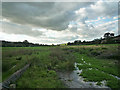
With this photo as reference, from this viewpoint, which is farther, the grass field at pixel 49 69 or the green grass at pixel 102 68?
the green grass at pixel 102 68

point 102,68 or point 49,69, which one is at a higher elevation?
point 102,68

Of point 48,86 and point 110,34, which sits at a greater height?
point 110,34

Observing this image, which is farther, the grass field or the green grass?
the green grass

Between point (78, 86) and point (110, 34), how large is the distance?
393ft

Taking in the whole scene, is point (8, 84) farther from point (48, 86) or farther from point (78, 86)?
point (78, 86)

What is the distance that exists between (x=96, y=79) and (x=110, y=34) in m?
117

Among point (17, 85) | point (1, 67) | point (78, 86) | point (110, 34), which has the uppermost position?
point (110, 34)

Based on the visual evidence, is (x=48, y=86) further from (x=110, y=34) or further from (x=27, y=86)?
(x=110, y=34)

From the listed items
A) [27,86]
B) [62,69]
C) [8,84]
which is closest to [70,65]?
[62,69]

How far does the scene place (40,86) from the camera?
23.0 ft

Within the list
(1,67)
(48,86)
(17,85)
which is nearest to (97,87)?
(48,86)

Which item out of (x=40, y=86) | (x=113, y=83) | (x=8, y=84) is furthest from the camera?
(x=113, y=83)

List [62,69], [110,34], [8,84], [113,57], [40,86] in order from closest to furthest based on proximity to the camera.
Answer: [8,84] → [40,86] → [62,69] → [113,57] → [110,34]

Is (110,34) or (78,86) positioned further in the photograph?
(110,34)
